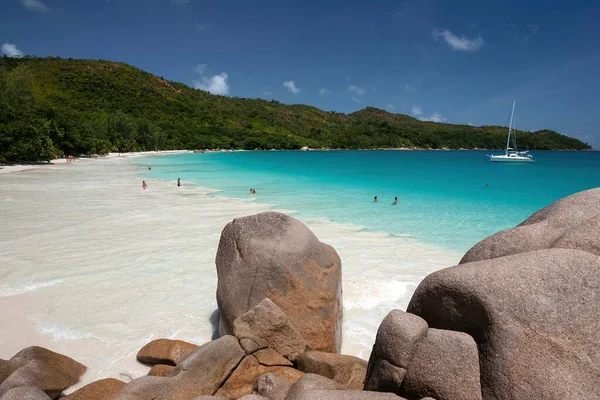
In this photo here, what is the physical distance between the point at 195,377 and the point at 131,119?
326 feet

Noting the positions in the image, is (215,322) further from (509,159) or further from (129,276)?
(509,159)

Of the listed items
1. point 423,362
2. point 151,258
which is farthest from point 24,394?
point 151,258

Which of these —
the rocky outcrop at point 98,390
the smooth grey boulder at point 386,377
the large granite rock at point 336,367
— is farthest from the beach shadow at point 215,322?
the smooth grey boulder at point 386,377

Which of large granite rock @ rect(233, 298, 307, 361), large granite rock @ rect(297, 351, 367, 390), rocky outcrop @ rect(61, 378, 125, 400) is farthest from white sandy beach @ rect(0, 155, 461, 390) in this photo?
large granite rock @ rect(233, 298, 307, 361)

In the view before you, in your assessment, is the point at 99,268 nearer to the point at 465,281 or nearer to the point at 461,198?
the point at 465,281

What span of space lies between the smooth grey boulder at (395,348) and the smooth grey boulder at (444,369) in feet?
0.23

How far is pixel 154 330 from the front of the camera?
7484 millimetres

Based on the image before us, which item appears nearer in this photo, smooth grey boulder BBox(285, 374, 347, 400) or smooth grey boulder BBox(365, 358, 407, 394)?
smooth grey boulder BBox(365, 358, 407, 394)

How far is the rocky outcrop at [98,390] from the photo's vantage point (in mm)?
5070

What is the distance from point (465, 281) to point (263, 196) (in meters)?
24.6

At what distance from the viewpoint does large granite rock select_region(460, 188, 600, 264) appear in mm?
4043

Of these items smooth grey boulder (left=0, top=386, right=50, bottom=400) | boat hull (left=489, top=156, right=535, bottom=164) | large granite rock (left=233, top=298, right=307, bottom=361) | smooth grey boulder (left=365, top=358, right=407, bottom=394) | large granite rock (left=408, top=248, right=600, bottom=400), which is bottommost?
smooth grey boulder (left=0, top=386, right=50, bottom=400)

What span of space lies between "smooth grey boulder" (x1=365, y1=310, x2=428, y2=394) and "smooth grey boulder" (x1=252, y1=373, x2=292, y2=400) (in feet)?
3.91

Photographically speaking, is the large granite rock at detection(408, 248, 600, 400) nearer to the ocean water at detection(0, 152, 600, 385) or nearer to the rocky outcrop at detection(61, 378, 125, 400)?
the ocean water at detection(0, 152, 600, 385)
